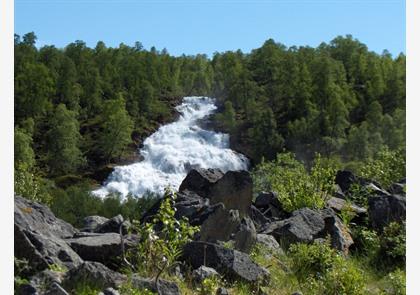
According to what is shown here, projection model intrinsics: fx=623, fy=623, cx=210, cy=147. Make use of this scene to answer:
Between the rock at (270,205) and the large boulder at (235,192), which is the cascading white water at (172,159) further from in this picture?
the large boulder at (235,192)

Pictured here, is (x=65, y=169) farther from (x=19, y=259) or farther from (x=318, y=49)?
(x=19, y=259)

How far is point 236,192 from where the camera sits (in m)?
13.5

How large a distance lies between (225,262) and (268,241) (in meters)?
2.50

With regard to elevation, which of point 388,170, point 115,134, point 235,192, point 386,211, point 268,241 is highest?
point 386,211

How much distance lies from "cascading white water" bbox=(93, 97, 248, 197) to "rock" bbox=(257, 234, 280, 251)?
2347 inches

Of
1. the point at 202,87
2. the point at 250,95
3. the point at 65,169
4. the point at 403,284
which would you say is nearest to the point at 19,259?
the point at 403,284

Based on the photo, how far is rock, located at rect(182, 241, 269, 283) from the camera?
25.2ft

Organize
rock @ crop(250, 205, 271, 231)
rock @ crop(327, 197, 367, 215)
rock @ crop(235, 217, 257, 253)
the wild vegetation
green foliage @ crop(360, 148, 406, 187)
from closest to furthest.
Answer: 1. rock @ crop(235, 217, 257, 253)
2. rock @ crop(327, 197, 367, 215)
3. rock @ crop(250, 205, 271, 231)
4. green foliage @ crop(360, 148, 406, 187)
5. the wild vegetation

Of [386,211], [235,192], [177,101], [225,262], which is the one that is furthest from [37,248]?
[177,101]

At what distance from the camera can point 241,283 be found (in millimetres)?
7531

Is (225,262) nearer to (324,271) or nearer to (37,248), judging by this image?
(324,271)

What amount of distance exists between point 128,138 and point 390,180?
7939 centimetres

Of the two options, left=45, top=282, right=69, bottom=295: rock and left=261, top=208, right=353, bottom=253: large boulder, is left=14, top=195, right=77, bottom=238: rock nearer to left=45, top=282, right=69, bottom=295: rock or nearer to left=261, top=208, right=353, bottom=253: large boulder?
left=45, top=282, right=69, bottom=295: rock

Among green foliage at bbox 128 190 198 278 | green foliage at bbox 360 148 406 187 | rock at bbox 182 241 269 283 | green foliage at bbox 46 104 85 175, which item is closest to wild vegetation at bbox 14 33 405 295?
green foliage at bbox 46 104 85 175
